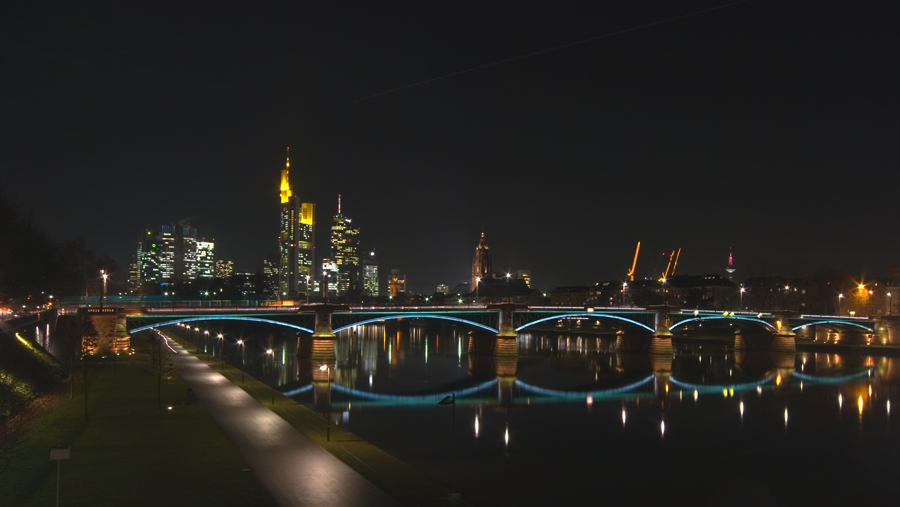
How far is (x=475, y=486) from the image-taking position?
2483cm

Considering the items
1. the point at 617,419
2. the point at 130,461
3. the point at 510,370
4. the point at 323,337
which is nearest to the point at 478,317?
the point at 510,370

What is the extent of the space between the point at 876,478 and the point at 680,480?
7.70 meters

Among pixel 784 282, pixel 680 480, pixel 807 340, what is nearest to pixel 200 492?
pixel 680 480

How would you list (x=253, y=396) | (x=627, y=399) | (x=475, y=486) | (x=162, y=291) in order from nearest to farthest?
(x=475, y=486) < (x=253, y=396) < (x=627, y=399) < (x=162, y=291)

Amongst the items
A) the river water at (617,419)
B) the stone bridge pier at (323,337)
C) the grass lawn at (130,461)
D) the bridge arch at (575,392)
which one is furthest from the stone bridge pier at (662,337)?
the grass lawn at (130,461)

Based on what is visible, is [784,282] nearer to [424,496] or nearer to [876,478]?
[876,478]

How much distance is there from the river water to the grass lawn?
22.9ft

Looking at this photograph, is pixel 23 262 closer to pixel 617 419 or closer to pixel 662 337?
pixel 617 419

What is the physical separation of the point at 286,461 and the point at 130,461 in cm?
453

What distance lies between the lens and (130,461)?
22016 mm

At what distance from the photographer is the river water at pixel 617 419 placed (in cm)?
2650

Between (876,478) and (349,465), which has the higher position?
(349,465)

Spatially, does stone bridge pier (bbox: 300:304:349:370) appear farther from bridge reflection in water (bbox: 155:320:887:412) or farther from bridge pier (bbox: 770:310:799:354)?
bridge pier (bbox: 770:310:799:354)

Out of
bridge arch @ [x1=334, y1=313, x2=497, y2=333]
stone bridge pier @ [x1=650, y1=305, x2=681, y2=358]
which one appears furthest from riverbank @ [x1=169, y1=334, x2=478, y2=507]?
stone bridge pier @ [x1=650, y1=305, x2=681, y2=358]
